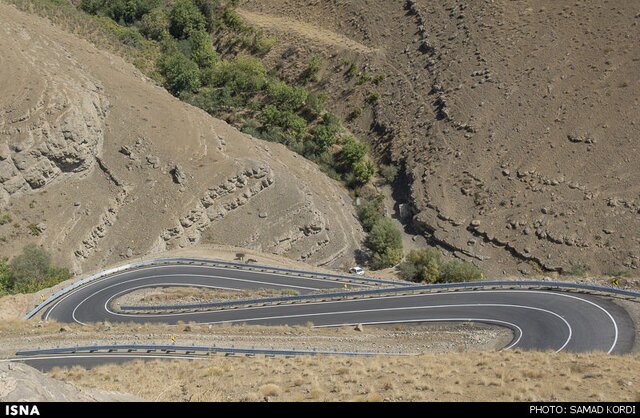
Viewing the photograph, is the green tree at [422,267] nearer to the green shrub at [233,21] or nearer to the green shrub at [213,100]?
the green shrub at [213,100]

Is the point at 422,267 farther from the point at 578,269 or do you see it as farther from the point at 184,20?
the point at 184,20

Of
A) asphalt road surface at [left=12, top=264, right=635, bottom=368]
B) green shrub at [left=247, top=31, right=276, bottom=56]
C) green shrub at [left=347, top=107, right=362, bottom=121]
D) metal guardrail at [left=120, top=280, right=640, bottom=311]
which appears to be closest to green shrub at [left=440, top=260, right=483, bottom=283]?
asphalt road surface at [left=12, top=264, right=635, bottom=368]

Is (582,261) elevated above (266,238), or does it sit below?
above

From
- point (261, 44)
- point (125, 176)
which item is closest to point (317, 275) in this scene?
point (125, 176)

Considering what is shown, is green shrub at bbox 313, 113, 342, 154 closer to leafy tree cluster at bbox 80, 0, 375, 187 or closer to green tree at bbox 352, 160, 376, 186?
leafy tree cluster at bbox 80, 0, 375, 187

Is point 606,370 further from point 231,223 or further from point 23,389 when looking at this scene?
point 231,223

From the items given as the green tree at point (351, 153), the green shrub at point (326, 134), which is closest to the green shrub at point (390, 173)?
the green tree at point (351, 153)

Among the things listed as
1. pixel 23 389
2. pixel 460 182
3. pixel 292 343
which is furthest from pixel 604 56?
pixel 23 389
